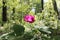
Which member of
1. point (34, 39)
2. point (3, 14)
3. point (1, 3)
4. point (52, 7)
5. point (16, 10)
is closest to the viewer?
point (34, 39)

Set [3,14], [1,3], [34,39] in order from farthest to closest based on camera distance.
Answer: [3,14] < [1,3] < [34,39]

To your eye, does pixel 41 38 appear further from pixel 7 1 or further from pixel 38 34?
pixel 7 1

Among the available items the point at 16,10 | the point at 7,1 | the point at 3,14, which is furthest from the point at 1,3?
the point at 3,14

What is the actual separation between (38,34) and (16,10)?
4.79 m

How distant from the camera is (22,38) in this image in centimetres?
162

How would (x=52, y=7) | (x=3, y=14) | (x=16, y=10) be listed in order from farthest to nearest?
(x=3, y=14) → (x=16, y=10) → (x=52, y=7)

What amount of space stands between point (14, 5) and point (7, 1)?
0.80ft

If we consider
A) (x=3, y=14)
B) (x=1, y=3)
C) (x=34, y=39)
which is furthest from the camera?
(x=3, y=14)

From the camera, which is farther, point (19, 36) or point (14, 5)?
point (14, 5)

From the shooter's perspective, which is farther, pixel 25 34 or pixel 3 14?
pixel 3 14

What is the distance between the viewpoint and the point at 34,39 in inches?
62.2

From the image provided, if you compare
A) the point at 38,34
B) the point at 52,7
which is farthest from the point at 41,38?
the point at 52,7

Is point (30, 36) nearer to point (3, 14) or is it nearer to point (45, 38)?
point (45, 38)

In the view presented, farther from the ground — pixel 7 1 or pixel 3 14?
pixel 7 1
